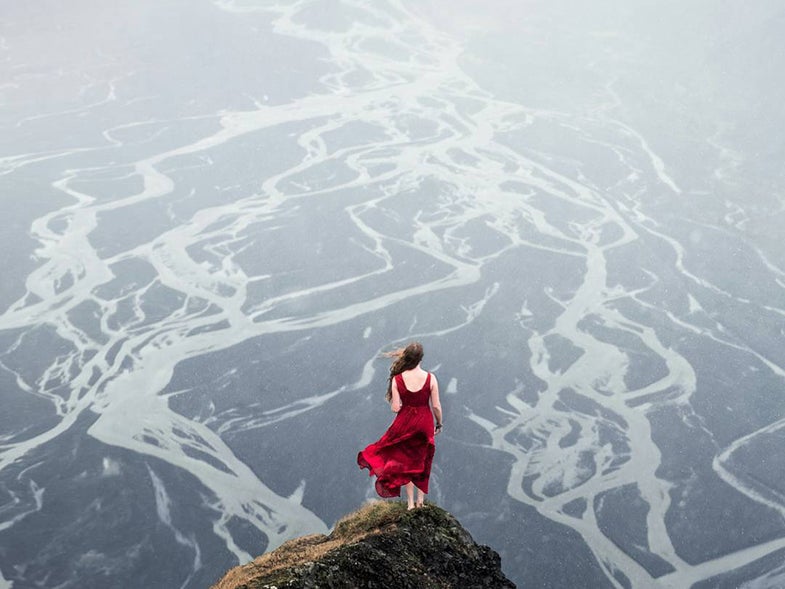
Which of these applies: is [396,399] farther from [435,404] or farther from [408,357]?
[408,357]

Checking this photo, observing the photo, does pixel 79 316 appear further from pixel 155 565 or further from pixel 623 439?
pixel 623 439

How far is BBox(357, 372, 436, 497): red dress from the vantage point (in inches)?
390

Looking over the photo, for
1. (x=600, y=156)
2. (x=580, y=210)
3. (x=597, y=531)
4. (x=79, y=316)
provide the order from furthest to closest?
(x=600, y=156) → (x=580, y=210) → (x=79, y=316) → (x=597, y=531)

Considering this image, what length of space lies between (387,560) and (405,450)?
1545 mm

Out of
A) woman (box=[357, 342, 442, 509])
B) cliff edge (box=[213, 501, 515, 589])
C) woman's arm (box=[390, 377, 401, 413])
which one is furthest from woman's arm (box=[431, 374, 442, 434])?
cliff edge (box=[213, 501, 515, 589])

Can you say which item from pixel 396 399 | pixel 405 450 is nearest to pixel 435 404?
pixel 396 399

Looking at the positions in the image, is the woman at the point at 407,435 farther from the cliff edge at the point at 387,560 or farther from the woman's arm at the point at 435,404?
the cliff edge at the point at 387,560

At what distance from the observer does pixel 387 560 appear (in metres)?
8.88

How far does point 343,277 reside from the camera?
114 ft

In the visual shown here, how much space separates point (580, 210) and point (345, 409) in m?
20.3

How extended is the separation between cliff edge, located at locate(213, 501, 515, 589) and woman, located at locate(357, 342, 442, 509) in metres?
0.35

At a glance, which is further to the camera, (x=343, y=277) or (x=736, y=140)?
(x=736, y=140)

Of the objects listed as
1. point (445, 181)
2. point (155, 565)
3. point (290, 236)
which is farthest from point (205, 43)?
point (155, 565)

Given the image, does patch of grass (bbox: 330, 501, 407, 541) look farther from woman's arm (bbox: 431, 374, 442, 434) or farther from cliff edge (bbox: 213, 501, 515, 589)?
woman's arm (bbox: 431, 374, 442, 434)
